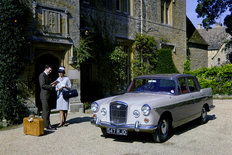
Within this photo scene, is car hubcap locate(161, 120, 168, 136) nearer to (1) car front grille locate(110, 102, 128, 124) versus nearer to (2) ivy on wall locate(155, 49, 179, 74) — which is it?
(1) car front grille locate(110, 102, 128, 124)

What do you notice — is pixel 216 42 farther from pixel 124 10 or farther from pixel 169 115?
pixel 169 115

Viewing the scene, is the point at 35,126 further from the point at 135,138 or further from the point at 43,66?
the point at 43,66

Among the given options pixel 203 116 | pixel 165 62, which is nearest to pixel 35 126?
pixel 203 116

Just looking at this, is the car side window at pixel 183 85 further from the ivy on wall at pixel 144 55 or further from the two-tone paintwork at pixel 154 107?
the ivy on wall at pixel 144 55

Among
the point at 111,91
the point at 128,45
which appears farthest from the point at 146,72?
the point at 111,91

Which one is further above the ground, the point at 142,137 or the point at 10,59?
the point at 10,59

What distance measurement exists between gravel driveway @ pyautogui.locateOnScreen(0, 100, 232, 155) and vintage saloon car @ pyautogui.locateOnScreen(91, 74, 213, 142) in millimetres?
329

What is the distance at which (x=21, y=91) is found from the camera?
30.3ft

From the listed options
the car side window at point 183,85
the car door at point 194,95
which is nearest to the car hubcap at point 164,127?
the car side window at point 183,85

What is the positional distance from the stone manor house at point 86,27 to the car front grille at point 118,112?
4.59 metres

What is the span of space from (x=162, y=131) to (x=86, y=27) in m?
7.08

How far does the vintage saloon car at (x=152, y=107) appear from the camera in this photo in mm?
5762

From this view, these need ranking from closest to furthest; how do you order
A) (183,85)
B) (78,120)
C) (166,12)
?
(183,85) < (78,120) < (166,12)

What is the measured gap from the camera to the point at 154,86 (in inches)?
277
